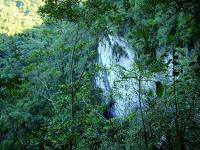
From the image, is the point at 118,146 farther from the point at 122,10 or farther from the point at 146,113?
the point at 122,10

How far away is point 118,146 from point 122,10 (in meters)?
10.0

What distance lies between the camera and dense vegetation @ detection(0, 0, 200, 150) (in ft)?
11.8

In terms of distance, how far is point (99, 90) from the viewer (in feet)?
75.5

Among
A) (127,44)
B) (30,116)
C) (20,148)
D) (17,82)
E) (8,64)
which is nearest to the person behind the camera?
(17,82)

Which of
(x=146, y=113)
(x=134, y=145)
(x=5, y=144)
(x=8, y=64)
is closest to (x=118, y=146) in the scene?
(x=134, y=145)

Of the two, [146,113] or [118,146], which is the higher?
[146,113]

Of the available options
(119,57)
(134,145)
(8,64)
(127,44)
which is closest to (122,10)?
(127,44)

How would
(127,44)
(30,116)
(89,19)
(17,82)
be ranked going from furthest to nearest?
1. (30,116)
2. (127,44)
3. (89,19)
4. (17,82)

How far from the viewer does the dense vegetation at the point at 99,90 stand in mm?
3594

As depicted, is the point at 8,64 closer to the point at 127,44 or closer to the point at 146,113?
the point at 127,44

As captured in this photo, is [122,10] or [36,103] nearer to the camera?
[122,10]

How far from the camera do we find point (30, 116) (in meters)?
24.7

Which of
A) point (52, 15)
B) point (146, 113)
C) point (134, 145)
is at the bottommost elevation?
point (134, 145)

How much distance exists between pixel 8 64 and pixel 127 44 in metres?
14.2
